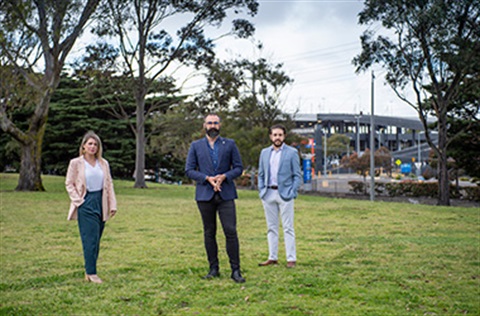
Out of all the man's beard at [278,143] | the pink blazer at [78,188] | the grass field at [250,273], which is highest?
the man's beard at [278,143]

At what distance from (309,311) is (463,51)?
2266 cm

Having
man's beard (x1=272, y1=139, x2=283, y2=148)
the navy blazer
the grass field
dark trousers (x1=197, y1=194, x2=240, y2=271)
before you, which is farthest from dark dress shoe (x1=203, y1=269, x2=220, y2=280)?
man's beard (x1=272, y1=139, x2=283, y2=148)

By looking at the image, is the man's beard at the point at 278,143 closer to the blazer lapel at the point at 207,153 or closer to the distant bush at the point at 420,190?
the blazer lapel at the point at 207,153

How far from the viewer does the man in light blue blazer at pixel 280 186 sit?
24.8 ft

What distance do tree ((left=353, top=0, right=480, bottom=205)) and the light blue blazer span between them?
63.1 ft

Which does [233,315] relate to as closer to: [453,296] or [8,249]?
[453,296]

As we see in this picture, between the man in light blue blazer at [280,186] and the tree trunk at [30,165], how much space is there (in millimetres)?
22017

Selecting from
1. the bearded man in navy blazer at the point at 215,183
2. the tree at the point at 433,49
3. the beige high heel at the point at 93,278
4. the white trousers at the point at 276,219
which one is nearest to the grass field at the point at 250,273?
the beige high heel at the point at 93,278

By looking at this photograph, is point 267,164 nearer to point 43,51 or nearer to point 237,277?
point 237,277

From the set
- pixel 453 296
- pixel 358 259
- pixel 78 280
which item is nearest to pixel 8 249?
pixel 78 280

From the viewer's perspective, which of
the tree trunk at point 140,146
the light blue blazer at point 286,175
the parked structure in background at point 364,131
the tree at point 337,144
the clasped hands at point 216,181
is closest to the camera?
the clasped hands at point 216,181

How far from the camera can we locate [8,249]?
31.6 ft

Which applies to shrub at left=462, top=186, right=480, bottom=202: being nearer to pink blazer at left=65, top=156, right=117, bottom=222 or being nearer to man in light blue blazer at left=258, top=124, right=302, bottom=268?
man in light blue blazer at left=258, top=124, right=302, bottom=268

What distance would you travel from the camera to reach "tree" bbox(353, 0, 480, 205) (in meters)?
25.2
